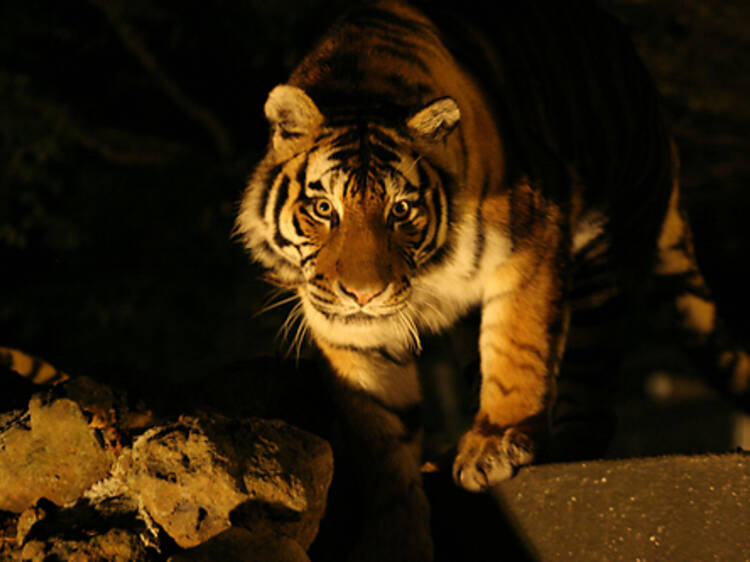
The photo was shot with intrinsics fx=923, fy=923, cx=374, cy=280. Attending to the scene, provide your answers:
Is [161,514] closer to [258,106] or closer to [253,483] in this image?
[253,483]

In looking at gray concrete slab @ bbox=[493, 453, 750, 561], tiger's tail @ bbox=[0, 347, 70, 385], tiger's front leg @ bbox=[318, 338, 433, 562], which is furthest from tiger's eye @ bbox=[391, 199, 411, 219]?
tiger's tail @ bbox=[0, 347, 70, 385]

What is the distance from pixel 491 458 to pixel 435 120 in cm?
92

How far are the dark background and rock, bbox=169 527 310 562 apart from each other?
118 inches

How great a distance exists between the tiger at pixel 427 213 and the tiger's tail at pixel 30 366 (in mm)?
896

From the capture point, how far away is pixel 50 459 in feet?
6.75

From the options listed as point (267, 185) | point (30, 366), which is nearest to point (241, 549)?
point (267, 185)

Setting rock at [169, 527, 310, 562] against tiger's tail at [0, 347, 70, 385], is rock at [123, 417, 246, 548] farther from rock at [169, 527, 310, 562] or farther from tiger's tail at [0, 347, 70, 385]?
tiger's tail at [0, 347, 70, 385]

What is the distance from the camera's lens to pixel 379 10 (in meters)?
2.90

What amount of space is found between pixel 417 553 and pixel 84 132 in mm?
3701

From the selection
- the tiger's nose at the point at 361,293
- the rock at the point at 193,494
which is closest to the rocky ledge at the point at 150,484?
the rock at the point at 193,494

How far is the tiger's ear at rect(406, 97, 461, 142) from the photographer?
245cm

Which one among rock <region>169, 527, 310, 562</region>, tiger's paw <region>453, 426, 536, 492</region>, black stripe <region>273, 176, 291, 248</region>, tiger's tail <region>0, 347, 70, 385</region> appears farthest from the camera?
tiger's tail <region>0, 347, 70, 385</region>

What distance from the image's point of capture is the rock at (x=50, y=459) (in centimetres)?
205

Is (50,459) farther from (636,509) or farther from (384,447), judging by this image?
(636,509)
